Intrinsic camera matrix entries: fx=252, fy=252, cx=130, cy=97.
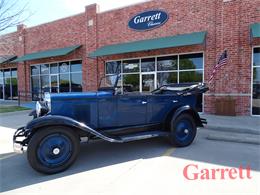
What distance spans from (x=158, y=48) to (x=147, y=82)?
8.60ft

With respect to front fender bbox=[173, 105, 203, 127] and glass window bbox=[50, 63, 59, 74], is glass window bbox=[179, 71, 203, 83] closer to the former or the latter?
front fender bbox=[173, 105, 203, 127]

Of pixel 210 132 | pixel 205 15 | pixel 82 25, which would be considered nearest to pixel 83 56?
pixel 82 25

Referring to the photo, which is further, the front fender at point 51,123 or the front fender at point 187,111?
the front fender at point 187,111

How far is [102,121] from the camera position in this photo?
18.0 ft

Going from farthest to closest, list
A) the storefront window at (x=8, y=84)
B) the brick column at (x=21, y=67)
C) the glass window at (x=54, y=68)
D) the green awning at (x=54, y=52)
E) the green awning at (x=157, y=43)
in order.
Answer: the storefront window at (x=8, y=84) < the brick column at (x=21, y=67) < the glass window at (x=54, y=68) < the green awning at (x=54, y=52) < the green awning at (x=157, y=43)

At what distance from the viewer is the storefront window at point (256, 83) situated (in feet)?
33.9

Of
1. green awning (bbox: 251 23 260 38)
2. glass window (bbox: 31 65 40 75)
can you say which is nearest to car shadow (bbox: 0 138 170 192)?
green awning (bbox: 251 23 260 38)

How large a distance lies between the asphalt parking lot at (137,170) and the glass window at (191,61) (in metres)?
5.79

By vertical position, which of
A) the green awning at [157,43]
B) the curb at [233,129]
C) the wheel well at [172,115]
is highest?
the green awning at [157,43]

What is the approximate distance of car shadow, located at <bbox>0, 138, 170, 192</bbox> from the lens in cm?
444

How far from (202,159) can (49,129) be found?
3170 millimetres

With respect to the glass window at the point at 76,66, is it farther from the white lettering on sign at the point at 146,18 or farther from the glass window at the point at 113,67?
the white lettering on sign at the point at 146,18

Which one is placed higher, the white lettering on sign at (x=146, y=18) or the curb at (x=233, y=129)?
the white lettering on sign at (x=146, y=18)

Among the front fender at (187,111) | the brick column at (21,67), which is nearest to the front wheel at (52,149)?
the front fender at (187,111)
